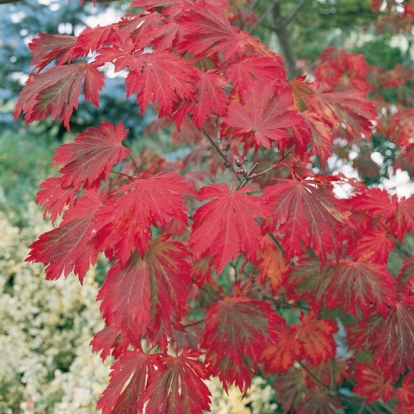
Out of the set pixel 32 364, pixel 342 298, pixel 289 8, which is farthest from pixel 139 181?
pixel 289 8

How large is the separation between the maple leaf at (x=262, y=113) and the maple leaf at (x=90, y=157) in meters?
0.31

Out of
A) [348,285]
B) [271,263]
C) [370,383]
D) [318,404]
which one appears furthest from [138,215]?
[318,404]

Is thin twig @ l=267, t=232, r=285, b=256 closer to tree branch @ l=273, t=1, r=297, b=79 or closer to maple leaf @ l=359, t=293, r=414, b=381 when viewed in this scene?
maple leaf @ l=359, t=293, r=414, b=381

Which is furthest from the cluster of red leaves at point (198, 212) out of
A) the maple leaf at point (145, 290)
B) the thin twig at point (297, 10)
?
the thin twig at point (297, 10)

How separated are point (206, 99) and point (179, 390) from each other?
0.82 meters

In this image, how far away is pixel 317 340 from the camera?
5.99 ft

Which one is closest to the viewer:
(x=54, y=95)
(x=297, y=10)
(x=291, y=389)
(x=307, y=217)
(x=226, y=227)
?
(x=226, y=227)

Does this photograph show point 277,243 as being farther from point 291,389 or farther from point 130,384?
point 291,389

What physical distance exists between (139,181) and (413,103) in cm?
353

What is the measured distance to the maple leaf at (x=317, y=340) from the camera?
1811 millimetres

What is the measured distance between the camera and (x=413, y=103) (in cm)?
403

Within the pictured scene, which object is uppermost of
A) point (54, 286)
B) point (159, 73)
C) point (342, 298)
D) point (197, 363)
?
point (159, 73)

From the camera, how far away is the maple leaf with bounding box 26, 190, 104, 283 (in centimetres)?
121

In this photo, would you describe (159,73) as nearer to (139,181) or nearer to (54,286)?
(139,181)
